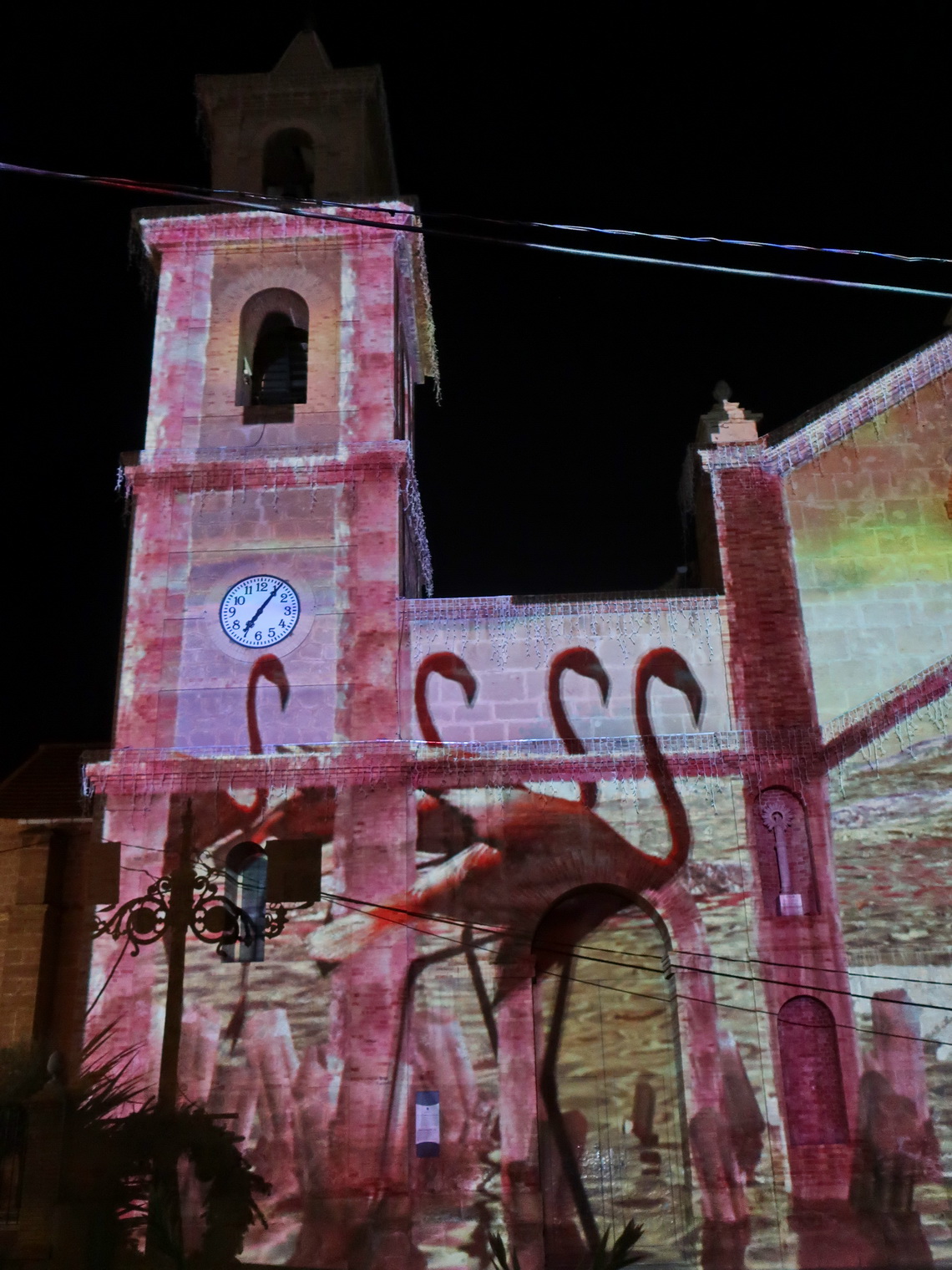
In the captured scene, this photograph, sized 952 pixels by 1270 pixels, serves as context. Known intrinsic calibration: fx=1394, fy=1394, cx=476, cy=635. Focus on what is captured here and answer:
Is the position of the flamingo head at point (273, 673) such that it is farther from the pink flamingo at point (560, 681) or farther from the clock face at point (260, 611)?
the pink flamingo at point (560, 681)

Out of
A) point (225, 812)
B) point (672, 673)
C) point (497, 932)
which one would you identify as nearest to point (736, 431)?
point (672, 673)

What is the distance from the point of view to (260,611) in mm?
23031

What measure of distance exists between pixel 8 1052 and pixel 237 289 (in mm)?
13902

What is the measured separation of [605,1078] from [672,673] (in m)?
6.45

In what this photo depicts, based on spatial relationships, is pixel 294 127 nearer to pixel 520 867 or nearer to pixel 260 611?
pixel 260 611

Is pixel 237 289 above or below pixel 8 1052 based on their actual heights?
above

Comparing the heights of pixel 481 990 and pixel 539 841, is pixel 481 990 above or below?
below

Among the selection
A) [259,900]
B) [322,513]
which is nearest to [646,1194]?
[259,900]

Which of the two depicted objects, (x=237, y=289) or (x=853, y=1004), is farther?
(x=237, y=289)

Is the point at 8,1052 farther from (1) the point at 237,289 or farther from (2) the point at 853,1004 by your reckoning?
(1) the point at 237,289

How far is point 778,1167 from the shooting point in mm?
19531

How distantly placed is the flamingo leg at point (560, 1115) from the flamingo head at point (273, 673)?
624 cm

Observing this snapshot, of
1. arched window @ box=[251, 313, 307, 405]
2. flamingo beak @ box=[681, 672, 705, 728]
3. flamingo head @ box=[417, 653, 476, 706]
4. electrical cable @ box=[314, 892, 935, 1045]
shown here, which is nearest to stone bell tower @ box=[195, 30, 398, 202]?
arched window @ box=[251, 313, 307, 405]

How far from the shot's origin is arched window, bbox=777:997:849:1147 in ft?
65.3
